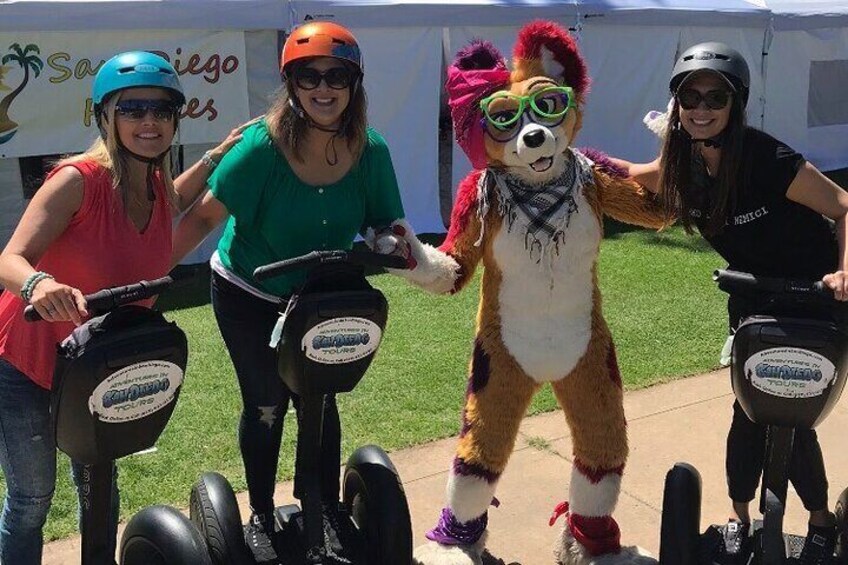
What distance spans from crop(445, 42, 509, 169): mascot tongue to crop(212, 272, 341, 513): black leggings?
0.95 meters

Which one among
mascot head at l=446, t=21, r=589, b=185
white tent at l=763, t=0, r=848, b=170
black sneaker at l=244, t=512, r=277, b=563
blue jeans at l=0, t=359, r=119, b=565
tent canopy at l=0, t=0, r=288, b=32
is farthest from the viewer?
white tent at l=763, t=0, r=848, b=170

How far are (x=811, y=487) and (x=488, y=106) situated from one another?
1.76 metres

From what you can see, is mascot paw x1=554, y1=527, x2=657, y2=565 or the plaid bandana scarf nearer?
the plaid bandana scarf

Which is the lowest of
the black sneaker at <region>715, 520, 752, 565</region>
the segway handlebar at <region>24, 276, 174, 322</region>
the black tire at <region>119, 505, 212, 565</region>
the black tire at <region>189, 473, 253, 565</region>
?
the black sneaker at <region>715, 520, 752, 565</region>

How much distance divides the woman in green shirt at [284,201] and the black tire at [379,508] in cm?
22

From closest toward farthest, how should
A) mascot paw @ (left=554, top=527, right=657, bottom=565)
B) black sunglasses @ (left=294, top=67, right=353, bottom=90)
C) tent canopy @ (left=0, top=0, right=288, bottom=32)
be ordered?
black sunglasses @ (left=294, top=67, right=353, bottom=90), mascot paw @ (left=554, top=527, right=657, bottom=565), tent canopy @ (left=0, top=0, right=288, bottom=32)

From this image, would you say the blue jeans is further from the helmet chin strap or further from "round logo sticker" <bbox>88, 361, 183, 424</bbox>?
the helmet chin strap

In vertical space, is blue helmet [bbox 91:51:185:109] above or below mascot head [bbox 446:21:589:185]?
above

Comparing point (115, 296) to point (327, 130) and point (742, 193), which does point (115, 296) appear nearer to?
point (327, 130)

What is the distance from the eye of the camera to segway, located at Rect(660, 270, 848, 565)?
2.48 m

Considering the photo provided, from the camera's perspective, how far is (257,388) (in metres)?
3.00

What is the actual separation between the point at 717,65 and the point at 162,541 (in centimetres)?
229

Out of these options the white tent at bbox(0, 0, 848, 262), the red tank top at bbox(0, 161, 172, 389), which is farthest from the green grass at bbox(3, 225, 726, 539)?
the white tent at bbox(0, 0, 848, 262)

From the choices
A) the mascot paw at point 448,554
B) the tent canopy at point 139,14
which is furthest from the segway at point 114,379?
the tent canopy at point 139,14
